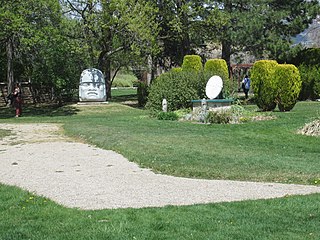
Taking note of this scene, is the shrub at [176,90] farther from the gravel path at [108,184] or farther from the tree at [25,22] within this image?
the gravel path at [108,184]

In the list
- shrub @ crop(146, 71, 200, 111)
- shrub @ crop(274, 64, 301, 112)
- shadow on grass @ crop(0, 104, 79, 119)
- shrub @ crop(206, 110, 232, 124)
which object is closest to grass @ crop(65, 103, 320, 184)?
shrub @ crop(206, 110, 232, 124)

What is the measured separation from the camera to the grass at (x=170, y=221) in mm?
4992

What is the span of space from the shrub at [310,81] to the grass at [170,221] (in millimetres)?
24989

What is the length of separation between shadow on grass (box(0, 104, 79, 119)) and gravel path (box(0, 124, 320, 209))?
49.8 feet

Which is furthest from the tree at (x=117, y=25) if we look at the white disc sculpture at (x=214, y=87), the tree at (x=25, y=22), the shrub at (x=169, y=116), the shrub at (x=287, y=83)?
the shrub at (x=287, y=83)

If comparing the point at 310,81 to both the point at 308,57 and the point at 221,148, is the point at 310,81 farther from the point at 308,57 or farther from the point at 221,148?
the point at 221,148

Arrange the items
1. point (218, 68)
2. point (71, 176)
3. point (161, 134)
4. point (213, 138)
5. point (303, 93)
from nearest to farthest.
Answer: point (71, 176)
point (213, 138)
point (161, 134)
point (218, 68)
point (303, 93)

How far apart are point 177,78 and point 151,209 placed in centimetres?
1546

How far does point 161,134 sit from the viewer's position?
46.4 feet

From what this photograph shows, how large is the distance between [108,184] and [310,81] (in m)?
25.1

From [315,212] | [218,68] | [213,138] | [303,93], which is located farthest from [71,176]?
[303,93]

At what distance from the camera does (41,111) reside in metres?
28.8

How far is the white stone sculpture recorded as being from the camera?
30141 mm

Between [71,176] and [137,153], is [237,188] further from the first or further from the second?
[137,153]
